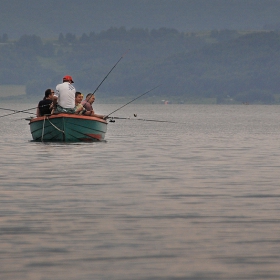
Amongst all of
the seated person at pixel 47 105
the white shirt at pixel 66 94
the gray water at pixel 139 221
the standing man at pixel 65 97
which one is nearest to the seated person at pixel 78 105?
the standing man at pixel 65 97

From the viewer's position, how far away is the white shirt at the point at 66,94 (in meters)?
33.4

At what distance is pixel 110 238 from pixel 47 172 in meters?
10.6

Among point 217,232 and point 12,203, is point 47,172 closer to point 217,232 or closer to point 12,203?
point 12,203

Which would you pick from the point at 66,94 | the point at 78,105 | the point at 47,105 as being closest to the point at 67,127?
the point at 78,105

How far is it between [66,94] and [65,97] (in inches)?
7.4

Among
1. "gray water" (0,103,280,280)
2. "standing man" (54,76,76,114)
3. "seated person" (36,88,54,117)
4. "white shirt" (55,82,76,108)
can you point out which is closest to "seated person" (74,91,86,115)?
"standing man" (54,76,76,114)

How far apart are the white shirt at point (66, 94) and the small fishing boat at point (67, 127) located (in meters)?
0.41

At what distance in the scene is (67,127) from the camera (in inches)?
1371

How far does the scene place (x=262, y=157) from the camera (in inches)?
1151

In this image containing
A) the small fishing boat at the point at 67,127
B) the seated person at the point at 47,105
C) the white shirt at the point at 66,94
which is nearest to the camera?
the white shirt at the point at 66,94

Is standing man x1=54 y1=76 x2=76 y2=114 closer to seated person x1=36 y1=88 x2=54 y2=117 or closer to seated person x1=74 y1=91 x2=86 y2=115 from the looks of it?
seated person x1=74 y1=91 x2=86 y2=115

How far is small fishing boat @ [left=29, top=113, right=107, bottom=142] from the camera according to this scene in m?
34.2

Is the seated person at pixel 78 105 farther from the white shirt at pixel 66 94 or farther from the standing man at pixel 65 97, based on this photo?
the white shirt at pixel 66 94

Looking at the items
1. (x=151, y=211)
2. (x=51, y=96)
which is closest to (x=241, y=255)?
(x=151, y=211)
